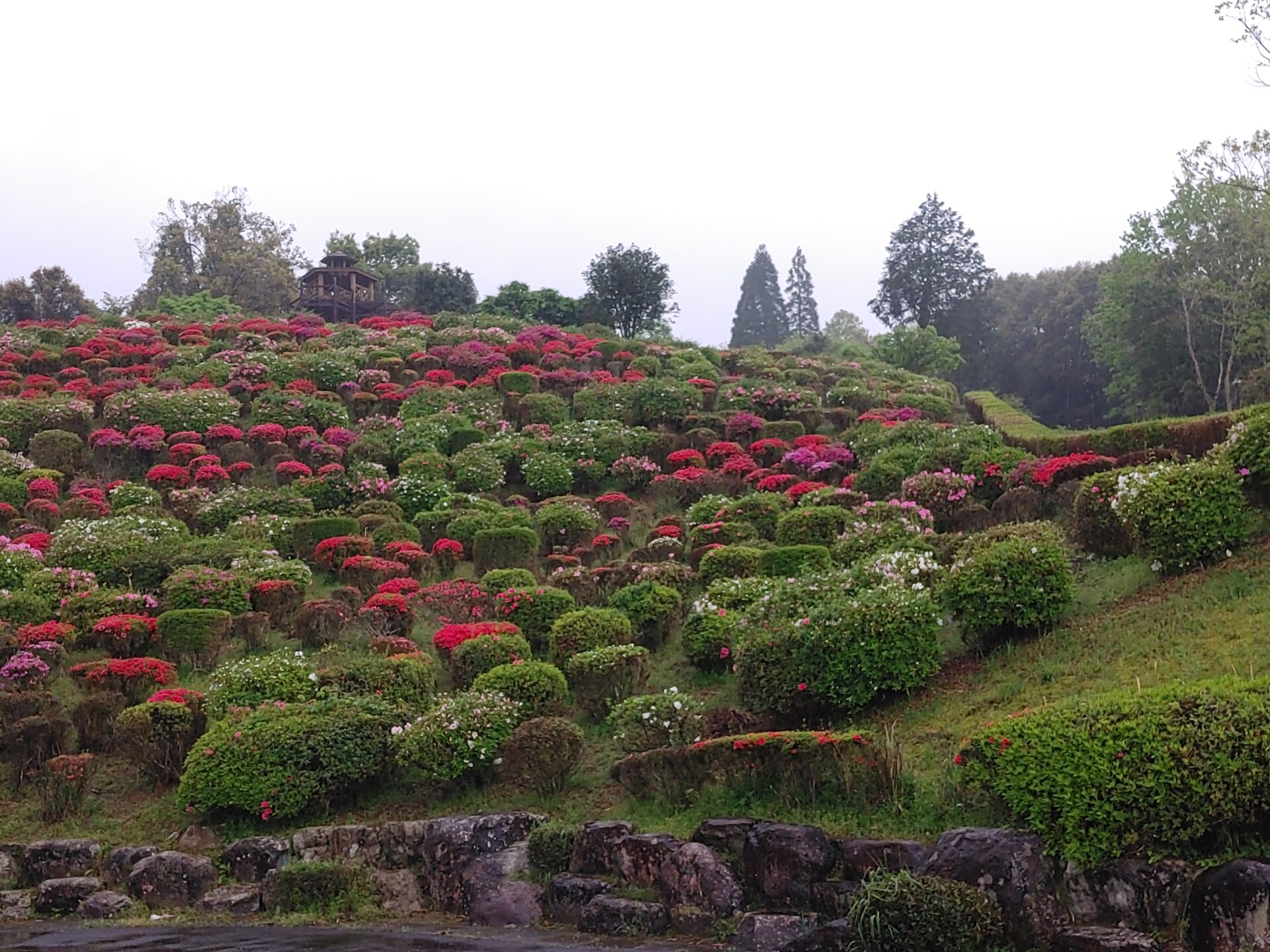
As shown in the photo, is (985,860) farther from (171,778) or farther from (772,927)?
(171,778)

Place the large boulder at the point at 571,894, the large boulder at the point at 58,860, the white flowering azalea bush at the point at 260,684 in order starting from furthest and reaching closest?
1. the white flowering azalea bush at the point at 260,684
2. the large boulder at the point at 58,860
3. the large boulder at the point at 571,894

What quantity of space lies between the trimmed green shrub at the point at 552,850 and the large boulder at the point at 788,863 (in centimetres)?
187

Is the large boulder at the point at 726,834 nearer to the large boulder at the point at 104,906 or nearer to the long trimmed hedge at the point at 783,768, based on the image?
the long trimmed hedge at the point at 783,768

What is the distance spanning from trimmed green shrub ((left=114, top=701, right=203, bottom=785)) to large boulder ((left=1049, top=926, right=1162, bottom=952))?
9134 millimetres

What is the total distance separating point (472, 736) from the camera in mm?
11344

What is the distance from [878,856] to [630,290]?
124 ft

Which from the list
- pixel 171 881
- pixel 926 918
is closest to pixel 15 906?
pixel 171 881

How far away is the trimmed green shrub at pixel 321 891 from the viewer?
33.9 feet

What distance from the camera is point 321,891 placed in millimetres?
10383

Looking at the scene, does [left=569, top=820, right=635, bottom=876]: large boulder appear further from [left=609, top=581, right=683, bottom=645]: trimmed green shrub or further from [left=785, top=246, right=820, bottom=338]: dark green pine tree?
[left=785, top=246, right=820, bottom=338]: dark green pine tree

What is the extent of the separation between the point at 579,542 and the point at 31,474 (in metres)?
11.4

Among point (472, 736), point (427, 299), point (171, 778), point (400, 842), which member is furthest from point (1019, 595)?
point (427, 299)

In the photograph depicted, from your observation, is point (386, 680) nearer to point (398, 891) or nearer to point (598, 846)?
point (398, 891)

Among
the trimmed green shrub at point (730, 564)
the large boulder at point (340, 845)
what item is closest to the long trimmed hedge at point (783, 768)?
the large boulder at point (340, 845)
